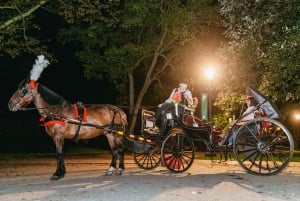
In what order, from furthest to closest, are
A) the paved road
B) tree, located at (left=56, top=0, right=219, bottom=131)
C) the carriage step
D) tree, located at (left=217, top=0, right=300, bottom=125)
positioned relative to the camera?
tree, located at (left=56, top=0, right=219, bottom=131), tree, located at (left=217, top=0, right=300, bottom=125), the carriage step, the paved road

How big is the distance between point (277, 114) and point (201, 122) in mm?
2290

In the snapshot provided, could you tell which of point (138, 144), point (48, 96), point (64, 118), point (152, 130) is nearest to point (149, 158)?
point (152, 130)

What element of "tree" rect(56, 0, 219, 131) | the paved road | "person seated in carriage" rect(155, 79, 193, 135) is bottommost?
the paved road

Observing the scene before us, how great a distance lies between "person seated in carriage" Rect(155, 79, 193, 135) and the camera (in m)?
13.1

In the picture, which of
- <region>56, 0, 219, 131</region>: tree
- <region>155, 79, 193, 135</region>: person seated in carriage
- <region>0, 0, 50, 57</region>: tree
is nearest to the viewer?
<region>155, 79, 193, 135</region>: person seated in carriage

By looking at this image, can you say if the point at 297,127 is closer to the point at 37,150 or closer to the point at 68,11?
the point at 37,150

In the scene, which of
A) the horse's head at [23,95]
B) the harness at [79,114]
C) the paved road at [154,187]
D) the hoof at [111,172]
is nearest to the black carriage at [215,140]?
the paved road at [154,187]

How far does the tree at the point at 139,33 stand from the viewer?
24.1 meters

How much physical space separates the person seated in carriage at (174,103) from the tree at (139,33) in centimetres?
1042

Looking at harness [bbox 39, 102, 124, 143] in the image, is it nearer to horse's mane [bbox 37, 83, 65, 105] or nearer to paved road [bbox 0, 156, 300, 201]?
horse's mane [bbox 37, 83, 65, 105]

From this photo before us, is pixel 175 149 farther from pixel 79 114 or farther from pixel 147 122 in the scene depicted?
pixel 79 114

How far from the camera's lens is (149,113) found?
567 inches

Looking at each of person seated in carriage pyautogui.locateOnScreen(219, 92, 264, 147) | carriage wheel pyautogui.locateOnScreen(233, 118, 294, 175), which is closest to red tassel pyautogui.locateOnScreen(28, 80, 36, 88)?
person seated in carriage pyautogui.locateOnScreen(219, 92, 264, 147)

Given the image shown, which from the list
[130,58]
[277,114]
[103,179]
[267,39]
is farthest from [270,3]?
[130,58]
